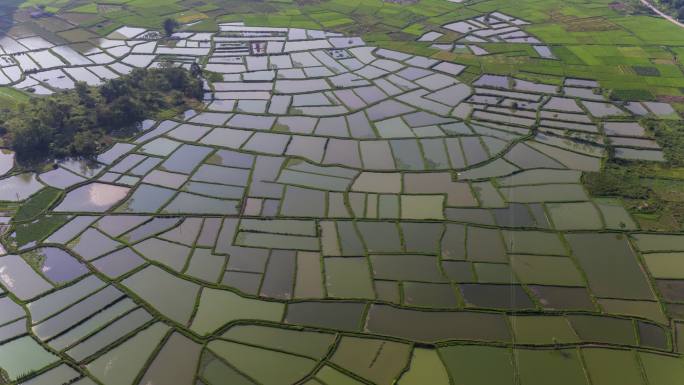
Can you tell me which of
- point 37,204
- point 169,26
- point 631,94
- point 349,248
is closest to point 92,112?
point 37,204

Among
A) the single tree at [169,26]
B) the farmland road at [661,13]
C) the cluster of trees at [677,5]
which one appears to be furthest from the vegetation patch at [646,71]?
the single tree at [169,26]

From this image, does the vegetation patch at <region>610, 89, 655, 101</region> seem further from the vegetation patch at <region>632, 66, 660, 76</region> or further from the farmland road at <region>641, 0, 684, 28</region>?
the farmland road at <region>641, 0, 684, 28</region>

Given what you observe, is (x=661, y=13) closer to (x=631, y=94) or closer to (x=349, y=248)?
(x=631, y=94)

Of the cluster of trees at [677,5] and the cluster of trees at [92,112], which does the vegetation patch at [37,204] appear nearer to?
the cluster of trees at [92,112]

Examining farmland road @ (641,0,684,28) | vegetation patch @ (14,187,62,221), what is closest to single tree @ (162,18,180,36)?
vegetation patch @ (14,187,62,221)

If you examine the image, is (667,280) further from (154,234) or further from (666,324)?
(154,234)

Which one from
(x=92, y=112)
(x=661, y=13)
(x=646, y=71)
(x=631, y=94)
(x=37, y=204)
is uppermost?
(x=661, y=13)
